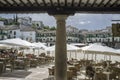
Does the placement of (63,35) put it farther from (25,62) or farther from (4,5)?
(25,62)

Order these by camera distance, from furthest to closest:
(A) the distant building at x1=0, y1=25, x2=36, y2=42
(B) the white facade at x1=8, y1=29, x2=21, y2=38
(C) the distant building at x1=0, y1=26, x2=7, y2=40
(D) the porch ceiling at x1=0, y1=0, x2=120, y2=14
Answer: (B) the white facade at x1=8, y1=29, x2=21, y2=38, (A) the distant building at x1=0, y1=25, x2=36, y2=42, (C) the distant building at x1=0, y1=26, x2=7, y2=40, (D) the porch ceiling at x1=0, y1=0, x2=120, y2=14

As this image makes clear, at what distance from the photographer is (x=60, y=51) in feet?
28.7

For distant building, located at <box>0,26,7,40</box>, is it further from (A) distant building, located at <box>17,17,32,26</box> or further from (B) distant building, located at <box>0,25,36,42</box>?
(A) distant building, located at <box>17,17,32,26</box>

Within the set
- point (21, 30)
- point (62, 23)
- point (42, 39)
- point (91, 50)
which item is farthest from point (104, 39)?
point (62, 23)

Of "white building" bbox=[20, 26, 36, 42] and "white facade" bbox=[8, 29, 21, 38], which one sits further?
"white building" bbox=[20, 26, 36, 42]

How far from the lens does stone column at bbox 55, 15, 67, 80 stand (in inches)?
341

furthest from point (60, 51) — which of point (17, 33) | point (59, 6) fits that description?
point (17, 33)

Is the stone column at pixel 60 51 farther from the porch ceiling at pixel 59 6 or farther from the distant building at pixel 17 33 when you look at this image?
the distant building at pixel 17 33

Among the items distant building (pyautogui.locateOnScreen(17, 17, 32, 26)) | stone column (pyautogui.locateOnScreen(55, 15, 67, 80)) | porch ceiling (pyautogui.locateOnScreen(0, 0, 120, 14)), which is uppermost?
distant building (pyautogui.locateOnScreen(17, 17, 32, 26))

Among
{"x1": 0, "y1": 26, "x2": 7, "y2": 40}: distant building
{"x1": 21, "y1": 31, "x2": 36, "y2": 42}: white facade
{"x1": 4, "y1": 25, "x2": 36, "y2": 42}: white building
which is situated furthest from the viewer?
{"x1": 21, "y1": 31, "x2": 36, "y2": 42}: white facade

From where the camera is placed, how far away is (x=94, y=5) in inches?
308

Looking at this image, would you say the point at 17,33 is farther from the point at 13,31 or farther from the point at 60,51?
the point at 60,51

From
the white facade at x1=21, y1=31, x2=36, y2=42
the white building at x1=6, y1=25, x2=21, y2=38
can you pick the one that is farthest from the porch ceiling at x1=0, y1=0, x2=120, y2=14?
the white facade at x1=21, y1=31, x2=36, y2=42

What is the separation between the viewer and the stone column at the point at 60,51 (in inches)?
341
